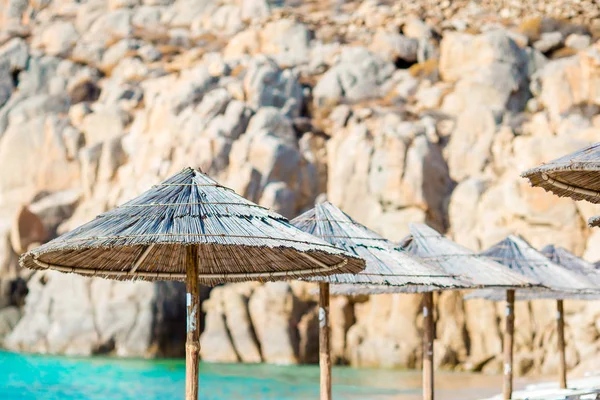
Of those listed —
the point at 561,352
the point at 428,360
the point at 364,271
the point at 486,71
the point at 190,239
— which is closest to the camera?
the point at 190,239

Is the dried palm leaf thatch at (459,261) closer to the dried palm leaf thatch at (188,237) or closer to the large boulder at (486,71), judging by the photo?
the dried palm leaf thatch at (188,237)

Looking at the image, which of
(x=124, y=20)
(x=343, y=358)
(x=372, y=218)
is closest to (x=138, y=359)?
(x=343, y=358)

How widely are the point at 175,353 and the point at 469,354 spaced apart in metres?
8.32

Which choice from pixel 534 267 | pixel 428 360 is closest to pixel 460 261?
pixel 428 360

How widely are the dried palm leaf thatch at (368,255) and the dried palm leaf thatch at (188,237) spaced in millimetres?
683

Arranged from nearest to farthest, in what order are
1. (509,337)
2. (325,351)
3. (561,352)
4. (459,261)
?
(325,351) < (459,261) < (509,337) < (561,352)

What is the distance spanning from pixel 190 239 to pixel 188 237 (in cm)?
2

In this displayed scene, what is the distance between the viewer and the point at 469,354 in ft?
75.8

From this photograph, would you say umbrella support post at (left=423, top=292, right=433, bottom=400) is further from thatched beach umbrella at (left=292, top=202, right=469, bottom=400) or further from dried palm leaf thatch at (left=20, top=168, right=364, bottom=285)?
dried palm leaf thatch at (left=20, top=168, right=364, bottom=285)

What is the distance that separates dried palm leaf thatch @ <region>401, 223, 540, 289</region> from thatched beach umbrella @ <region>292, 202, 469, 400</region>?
1609 mm

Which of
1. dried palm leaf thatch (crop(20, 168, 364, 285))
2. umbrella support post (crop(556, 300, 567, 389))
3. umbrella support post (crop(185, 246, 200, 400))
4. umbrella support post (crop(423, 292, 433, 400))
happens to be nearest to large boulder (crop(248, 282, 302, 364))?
umbrella support post (crop(556, 300, 567, 389))

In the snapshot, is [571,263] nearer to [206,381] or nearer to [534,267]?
[534,267]

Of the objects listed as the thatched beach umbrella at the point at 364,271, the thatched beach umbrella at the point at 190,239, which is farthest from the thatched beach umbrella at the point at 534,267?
the thatched beach umbrella at the point at 190,239

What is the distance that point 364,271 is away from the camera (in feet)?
29.7
